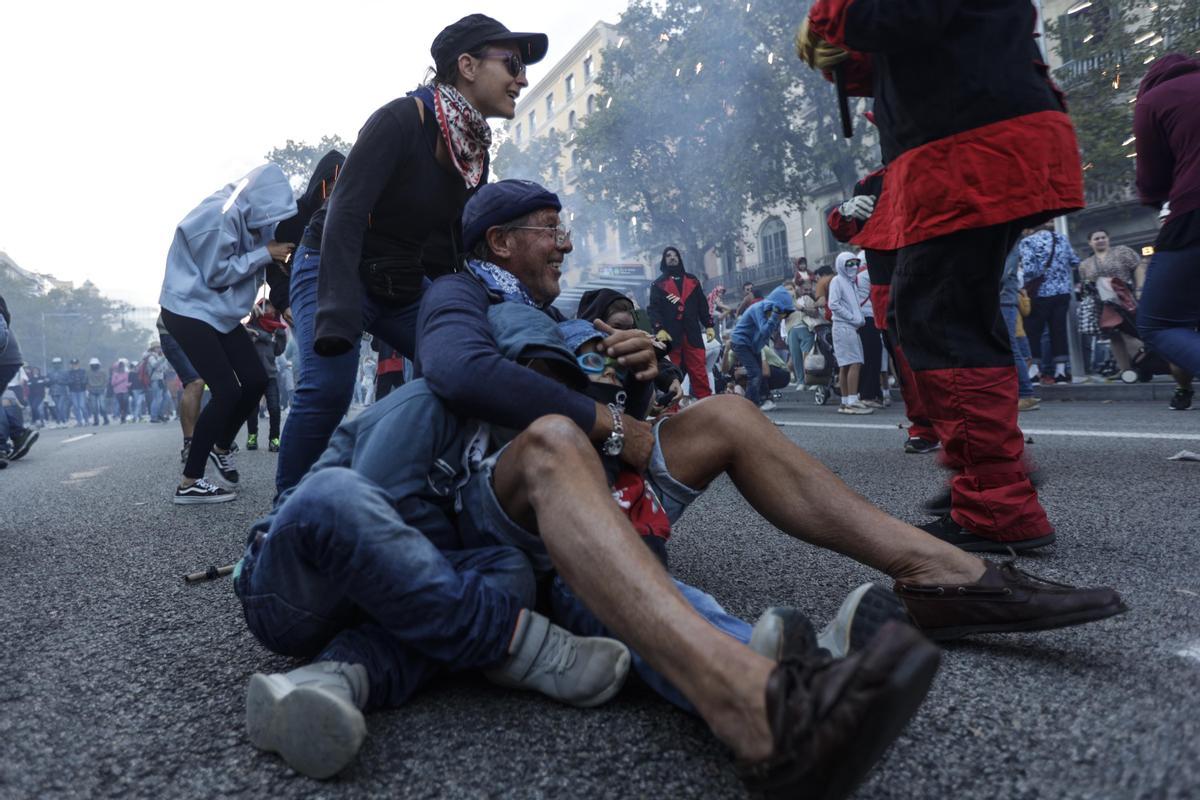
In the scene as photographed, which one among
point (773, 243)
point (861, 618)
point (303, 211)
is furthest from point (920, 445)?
point (773, 243)

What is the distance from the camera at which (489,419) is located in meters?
1.65

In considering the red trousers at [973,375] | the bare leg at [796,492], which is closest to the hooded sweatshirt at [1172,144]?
the red trousers at [973,375]

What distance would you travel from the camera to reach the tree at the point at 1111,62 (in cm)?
1823

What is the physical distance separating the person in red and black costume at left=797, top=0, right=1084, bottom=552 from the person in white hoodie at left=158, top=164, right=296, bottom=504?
3.17 meters

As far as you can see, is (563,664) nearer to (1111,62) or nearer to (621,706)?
(621,706)

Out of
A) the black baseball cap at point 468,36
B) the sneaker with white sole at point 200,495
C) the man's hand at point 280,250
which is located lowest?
the sneaker with white sole at point 200,495

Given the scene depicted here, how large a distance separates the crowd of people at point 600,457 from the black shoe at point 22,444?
7.30 metres

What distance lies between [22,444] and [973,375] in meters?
9.84

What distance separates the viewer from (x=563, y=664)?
143 cm

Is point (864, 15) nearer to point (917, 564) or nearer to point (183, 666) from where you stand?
point (917, 564)

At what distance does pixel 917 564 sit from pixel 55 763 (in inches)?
60.4

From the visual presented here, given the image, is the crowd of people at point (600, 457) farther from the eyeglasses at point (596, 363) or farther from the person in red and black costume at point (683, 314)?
the person in red and black costume at point (683, 314)

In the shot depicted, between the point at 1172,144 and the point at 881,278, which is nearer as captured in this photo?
the point at 1172,144

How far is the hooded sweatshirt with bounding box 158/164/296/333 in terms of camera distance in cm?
438
